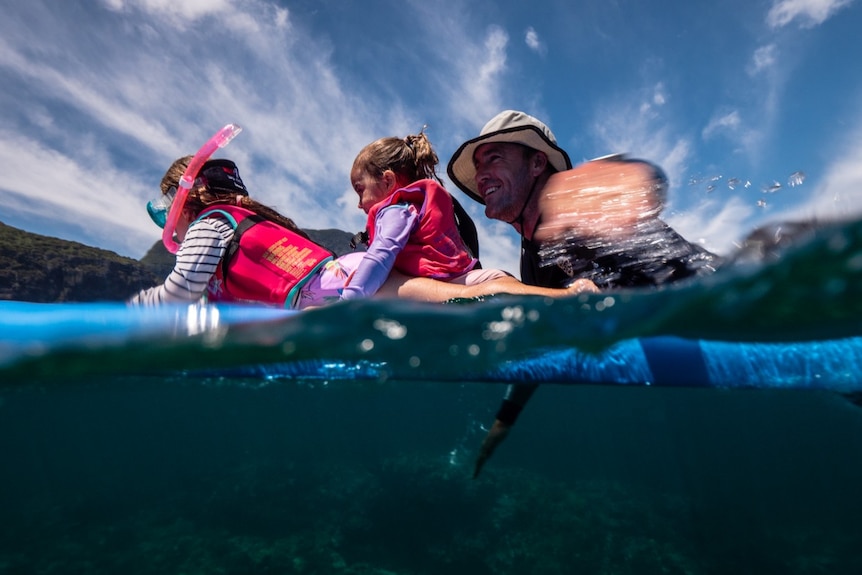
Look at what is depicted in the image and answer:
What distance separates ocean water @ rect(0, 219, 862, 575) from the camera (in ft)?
8.48

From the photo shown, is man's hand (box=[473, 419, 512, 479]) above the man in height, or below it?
below

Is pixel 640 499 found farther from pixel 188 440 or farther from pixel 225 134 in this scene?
pixel 188 440

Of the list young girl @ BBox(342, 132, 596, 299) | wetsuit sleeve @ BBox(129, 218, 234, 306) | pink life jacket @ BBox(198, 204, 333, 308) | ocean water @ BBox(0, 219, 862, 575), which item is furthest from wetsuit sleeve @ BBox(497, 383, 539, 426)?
wetsuit sleeve @ BBox(129, 218, 234, 306)

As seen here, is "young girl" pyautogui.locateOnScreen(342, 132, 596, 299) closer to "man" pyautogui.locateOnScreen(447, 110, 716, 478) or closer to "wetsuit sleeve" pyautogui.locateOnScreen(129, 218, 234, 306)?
"man" pyautogui.locateOnScreen(447, 110, 716, 478)

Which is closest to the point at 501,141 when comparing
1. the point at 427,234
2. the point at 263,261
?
the point at 427,234

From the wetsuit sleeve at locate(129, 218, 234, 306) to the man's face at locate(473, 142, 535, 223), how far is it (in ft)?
6.44

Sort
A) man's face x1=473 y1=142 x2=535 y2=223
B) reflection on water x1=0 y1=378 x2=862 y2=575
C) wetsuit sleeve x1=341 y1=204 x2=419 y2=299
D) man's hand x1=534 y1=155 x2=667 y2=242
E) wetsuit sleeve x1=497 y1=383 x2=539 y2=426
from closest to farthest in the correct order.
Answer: man's hand x1=534 y1=155 x2=667 y2=242
wetsuit sleeve x1=341 y1=204 x2=419 y2=299
man's face x1=473 y1=142 x2=535 y2=223
wetsuit sleeve x1=497 y1=383 x2=539 y2=426
reflection on water x1=0 y1=378 x2=862 y2=575

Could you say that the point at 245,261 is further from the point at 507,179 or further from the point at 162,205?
the point at 507,179

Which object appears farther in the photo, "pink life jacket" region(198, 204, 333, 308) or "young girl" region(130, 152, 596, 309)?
"pink life jacket" region(198, 204, 333, 308)

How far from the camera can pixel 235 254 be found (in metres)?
3.09

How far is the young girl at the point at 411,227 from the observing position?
112 inches

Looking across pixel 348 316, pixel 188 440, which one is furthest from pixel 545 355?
pixel 188 440

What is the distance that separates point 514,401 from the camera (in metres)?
5.27

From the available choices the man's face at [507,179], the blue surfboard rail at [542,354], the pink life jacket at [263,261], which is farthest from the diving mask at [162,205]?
the man's face at [507,179]
